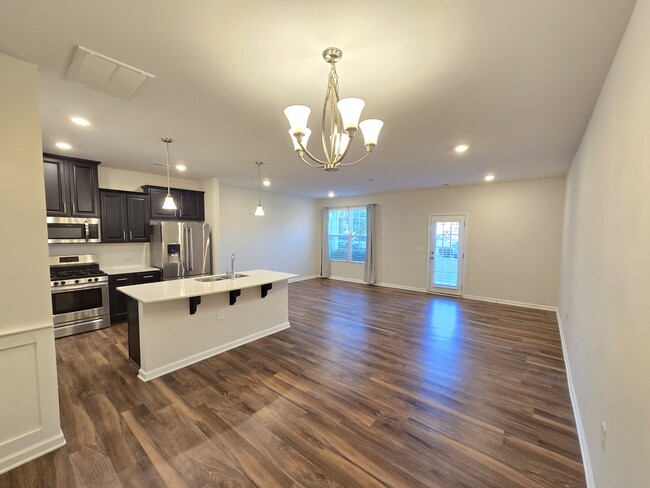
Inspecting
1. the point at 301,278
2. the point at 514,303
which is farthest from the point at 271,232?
the point at 514,303

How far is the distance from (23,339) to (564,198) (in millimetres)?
7350

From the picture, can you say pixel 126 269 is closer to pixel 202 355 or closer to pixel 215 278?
pixel 215 278

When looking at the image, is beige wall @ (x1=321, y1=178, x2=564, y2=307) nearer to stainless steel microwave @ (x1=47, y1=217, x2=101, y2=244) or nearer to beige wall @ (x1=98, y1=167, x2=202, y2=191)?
beige wall @ (x1=98, y1=167, x2=202, y2=191)

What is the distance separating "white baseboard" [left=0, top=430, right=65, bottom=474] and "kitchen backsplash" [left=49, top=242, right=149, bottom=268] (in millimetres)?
3402

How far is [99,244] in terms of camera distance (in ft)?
15.0

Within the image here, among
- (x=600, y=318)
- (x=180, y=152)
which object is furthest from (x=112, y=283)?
(x=600, y=318)

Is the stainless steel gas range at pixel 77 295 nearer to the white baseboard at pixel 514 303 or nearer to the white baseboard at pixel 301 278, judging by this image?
the white baseboard at pixel 301 278

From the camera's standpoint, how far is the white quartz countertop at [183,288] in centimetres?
277

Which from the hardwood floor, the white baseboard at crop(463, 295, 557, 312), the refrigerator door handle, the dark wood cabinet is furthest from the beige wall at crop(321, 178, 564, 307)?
the dark wood cabinet

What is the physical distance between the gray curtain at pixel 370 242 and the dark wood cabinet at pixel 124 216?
5313mm

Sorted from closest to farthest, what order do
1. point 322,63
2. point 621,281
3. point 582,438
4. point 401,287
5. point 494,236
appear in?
point 621,281
point 322,63
point 582,438
point 494,236
point 401,287

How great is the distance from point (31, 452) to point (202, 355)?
1527 millimetres

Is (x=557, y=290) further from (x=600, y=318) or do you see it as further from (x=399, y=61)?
(x=399, y=61)

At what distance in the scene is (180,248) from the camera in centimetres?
494
